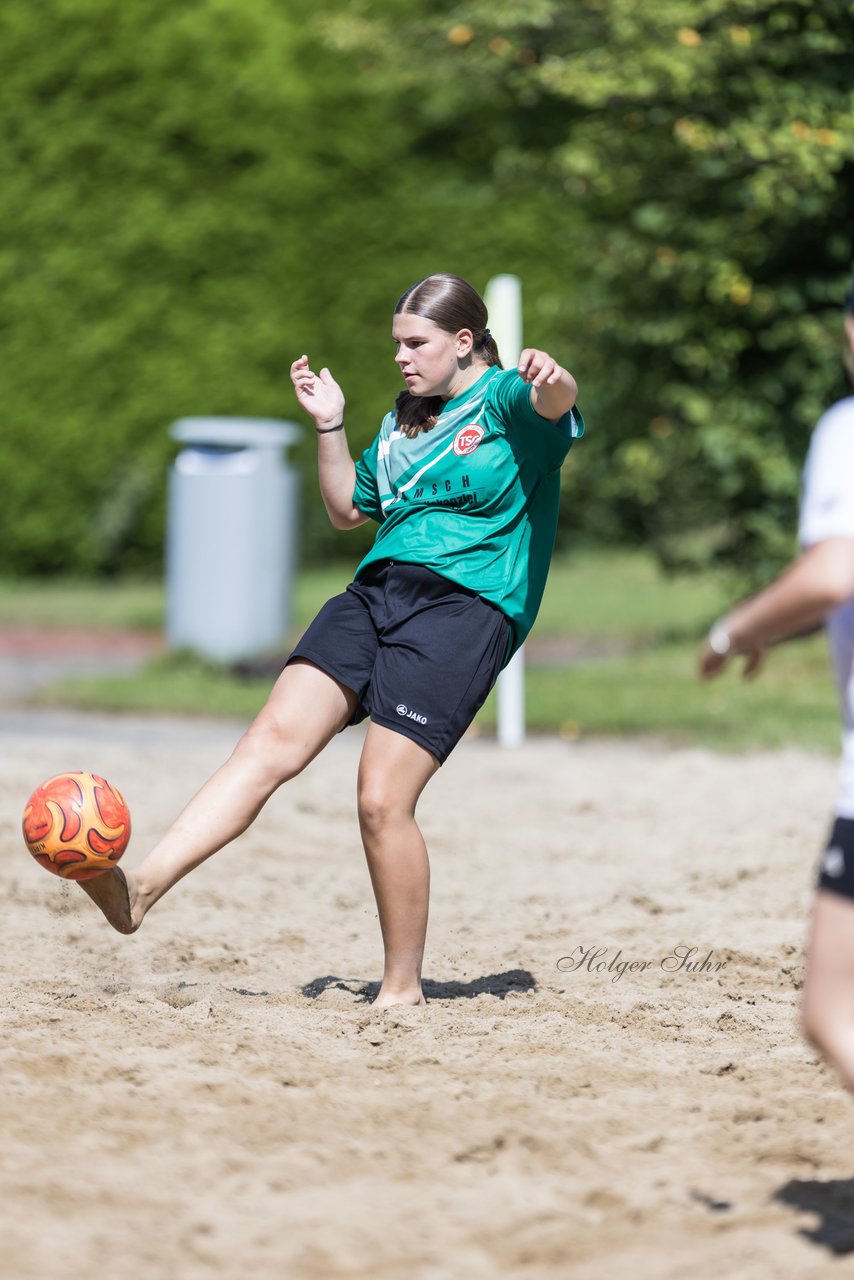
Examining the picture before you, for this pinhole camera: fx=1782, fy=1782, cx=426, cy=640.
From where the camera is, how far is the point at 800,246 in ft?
36.1

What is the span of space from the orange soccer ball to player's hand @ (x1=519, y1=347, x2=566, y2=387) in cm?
140

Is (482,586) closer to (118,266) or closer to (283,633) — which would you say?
(283,633)

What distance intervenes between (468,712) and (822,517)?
5.34 feet

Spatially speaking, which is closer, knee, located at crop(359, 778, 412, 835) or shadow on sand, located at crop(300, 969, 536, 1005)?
knee, located at crop(359, 778, 412, 835)

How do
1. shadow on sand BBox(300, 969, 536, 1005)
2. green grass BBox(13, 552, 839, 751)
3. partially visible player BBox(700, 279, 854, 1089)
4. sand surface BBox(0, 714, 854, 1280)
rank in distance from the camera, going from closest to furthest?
1. partially visible player BBox(700, 279, 854, 1089)
2. sand surface BBox(0, 714, 854, 1280)
3. shadow on sand BBox(300, 969, 536, 1005)
4. green grass BBox(13, 552, 839, 751)

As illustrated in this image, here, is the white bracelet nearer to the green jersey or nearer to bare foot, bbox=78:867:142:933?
the green jersey

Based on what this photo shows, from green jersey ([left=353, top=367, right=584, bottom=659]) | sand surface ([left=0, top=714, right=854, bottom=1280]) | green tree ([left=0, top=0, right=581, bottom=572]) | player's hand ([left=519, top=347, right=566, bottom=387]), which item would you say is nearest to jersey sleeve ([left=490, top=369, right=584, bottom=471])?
green jersey ([left=353, top=367, right=584, bottom=659])

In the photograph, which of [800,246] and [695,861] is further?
[800,246]

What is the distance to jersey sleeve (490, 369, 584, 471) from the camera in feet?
13.9

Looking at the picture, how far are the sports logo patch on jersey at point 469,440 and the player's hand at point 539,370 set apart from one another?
312 millimetres

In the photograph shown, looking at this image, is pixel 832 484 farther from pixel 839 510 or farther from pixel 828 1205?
pixel 828 1205

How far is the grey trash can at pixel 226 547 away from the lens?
1119 cm

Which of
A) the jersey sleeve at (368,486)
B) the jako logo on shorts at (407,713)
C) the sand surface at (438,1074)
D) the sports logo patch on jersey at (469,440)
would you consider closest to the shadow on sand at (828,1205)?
the sand surface at (438,1074)

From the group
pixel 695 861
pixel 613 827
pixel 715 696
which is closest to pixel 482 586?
pixel 695 861
